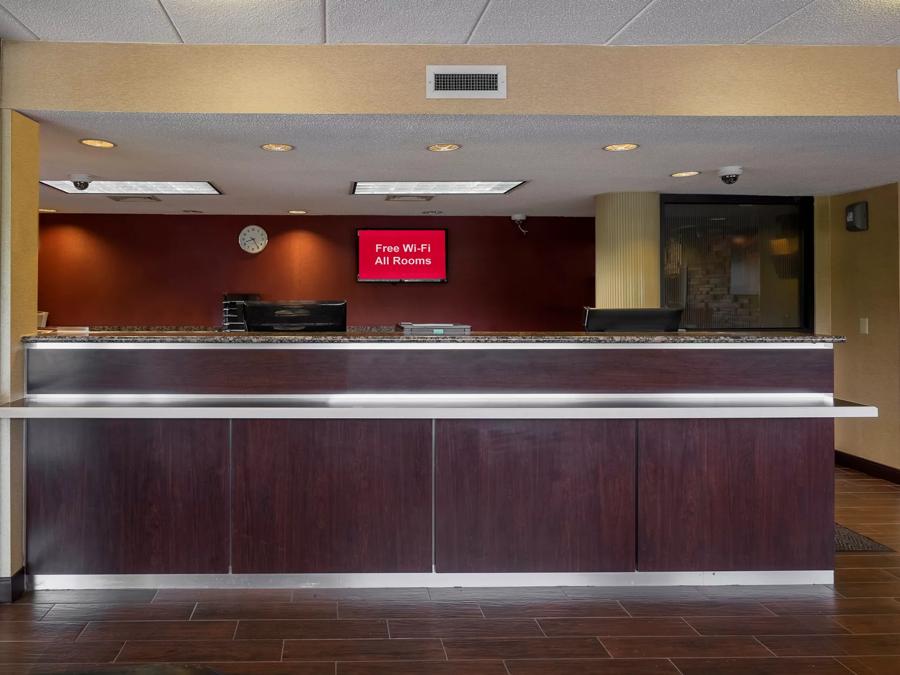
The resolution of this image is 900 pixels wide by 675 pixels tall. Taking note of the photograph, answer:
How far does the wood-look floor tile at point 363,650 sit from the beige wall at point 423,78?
238 centimetres

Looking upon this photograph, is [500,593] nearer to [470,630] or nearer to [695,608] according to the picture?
[470,630]

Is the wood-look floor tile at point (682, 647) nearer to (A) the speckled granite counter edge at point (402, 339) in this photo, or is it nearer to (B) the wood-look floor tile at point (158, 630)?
(A) the speckled granite counter edge at point (402, 339)

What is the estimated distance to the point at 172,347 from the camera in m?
3.38

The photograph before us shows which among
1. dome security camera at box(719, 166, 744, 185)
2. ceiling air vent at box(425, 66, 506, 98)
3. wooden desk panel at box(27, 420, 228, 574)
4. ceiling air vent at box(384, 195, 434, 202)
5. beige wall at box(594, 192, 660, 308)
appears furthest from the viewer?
ceiling air vent at box(384, 195, 434, 202)

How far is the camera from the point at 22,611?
310 centimetres

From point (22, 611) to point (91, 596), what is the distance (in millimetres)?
267

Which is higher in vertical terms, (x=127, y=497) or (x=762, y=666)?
(x=127, y=497)

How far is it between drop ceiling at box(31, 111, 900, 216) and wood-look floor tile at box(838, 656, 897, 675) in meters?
2.47

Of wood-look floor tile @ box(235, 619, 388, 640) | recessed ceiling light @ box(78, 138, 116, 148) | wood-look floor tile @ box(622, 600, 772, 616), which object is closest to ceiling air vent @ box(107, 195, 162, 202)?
recessed ceiling light @ box(78, 138, 116, 148)

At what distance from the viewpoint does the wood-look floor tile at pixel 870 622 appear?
2959 mm

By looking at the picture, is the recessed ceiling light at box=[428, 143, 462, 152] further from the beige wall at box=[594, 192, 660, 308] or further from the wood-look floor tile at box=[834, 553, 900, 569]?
the wood-look floor tile at box=[834, 553, 900, 569]

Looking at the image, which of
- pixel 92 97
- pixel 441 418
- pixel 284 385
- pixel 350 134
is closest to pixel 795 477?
pixel 441 418

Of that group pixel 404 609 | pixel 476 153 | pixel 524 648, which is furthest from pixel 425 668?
pixel 476 153

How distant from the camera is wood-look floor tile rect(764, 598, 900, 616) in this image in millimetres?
3146
